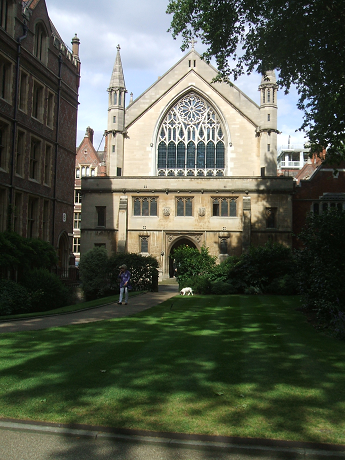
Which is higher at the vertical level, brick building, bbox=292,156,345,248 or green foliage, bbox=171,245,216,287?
brick building, bbox=292,156,345,248

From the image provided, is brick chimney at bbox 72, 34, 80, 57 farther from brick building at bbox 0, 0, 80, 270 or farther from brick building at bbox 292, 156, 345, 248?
brick building at bbox 292, 156, 345, 248

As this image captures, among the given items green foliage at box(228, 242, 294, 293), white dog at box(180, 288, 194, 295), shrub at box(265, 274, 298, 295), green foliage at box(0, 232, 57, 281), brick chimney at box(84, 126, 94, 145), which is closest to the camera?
green foliage at box(0, 232, 57, 281)

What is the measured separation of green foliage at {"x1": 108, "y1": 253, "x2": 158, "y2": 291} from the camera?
20406mm

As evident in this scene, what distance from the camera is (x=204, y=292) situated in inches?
819

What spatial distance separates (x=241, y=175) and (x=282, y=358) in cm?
3338

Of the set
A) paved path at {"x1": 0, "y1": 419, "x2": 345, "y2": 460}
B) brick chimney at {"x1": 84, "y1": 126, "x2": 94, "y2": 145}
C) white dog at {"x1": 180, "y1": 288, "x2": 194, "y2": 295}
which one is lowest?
paved path at {"x1": 0, "y1": 419, "x2": 345, "y2": 460}

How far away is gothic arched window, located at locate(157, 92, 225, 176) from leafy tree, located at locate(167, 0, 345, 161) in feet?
78.4

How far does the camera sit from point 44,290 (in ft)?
55.3

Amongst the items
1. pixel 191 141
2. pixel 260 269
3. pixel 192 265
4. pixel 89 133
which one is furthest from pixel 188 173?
pixel 89 133

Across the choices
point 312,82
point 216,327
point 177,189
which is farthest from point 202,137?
point 216,327

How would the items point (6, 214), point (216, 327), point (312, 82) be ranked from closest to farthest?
1. point (216, 327)
2. point (312, 82)
3. point (6, 214)

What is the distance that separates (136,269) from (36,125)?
8644 millimetres

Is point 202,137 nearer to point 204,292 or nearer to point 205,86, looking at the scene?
point 205,86

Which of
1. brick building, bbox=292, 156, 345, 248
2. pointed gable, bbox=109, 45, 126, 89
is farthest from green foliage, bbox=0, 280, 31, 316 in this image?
pointed gable, bbox=109, 45, 126, 89
